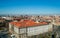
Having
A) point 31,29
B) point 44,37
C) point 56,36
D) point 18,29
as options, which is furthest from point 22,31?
point 56,36

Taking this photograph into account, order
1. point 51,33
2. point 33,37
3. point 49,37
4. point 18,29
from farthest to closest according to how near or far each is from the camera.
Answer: point 51,33 < point 49,37 < point 33,37 < point 18,29

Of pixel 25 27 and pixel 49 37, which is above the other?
pixel 25 27

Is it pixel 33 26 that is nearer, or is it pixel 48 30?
Answer: pixel 33 26

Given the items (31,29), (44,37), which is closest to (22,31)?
(31,29)

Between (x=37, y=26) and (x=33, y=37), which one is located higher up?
(x=37, y=26)

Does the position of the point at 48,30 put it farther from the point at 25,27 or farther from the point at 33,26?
the point at 25,27

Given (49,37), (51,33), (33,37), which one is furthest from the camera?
(51,33)

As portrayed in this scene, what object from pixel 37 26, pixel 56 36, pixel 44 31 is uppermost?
pixel 37 26

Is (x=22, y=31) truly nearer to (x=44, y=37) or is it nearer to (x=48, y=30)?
(x=44, y=37)

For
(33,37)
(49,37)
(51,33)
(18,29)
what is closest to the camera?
(18,29)
